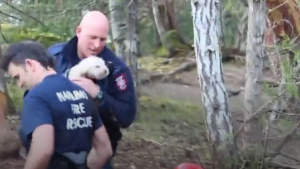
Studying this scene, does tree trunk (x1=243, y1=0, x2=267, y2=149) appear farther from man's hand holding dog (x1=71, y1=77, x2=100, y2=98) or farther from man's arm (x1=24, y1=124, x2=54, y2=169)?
man's arm (x1=24, y1=124, x2=54, y2=169)

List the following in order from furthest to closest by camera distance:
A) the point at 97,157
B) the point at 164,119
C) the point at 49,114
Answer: the point at 164,119
the point at 97,157
the point at 49,114

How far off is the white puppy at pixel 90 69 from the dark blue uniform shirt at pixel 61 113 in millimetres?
468

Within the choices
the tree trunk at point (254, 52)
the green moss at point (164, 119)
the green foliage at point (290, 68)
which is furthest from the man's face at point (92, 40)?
the green moss at point (164, 119)

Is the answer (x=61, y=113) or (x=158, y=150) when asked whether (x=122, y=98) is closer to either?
(x=61, y=113)

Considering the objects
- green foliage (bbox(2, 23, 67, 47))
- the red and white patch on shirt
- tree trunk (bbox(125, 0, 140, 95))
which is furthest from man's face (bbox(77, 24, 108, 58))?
tree trunk (bbox(125, 0, 140, 95))

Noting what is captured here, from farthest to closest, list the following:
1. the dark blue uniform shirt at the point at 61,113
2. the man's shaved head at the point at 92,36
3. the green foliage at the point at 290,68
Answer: the green foliage at the point at 290,68, the man's shaved head at the point at 92,36, the dark blue uniform shirt at the point at 61,113

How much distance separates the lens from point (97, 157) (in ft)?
11.9

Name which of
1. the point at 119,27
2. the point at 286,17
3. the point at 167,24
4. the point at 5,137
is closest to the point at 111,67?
the point at 5,137

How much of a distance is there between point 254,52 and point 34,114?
14.8 ft

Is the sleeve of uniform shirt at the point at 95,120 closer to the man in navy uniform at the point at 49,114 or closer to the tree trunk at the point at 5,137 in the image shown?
the man in navy uniform at the point at 49,114

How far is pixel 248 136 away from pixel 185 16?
1488 centimetres

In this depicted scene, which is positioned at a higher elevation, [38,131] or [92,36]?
[92,36]

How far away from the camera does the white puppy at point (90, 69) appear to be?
12.9 ft

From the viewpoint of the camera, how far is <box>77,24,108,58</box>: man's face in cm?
424
